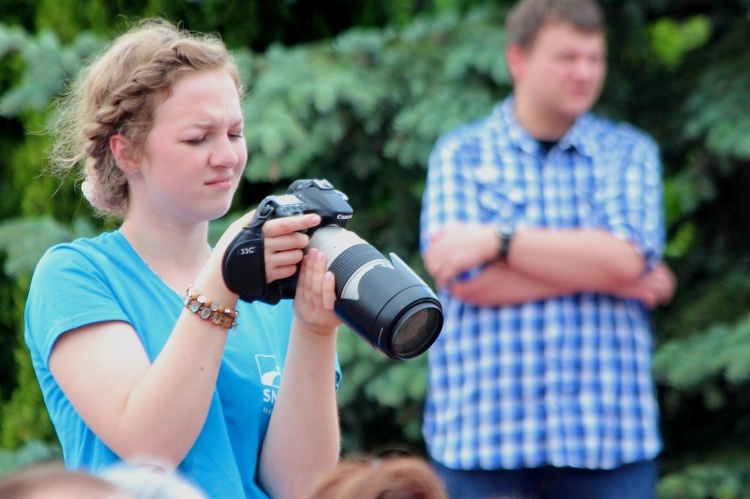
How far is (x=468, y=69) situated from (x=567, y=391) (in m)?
1.36

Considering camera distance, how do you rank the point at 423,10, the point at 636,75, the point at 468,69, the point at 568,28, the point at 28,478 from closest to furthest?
the point at 28,478, the point at 568,28, the point at 468,69, the point at 636,75, the point at 423,10

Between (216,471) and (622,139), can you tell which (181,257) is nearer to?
(216,471)

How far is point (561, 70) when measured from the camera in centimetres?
326

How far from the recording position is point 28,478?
1078 millimetres

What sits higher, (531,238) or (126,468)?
(126,468)

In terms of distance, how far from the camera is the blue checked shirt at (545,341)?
3098mm

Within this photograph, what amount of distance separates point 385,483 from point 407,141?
2.69 m

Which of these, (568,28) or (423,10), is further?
(423,10)

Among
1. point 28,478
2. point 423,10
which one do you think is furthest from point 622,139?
point 28,478

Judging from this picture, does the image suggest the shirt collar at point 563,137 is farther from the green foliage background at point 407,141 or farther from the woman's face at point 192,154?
the woman's face at point 192,154

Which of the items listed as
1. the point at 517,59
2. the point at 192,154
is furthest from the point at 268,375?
the point at 517,59

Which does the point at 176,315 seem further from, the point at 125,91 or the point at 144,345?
the point at 125,91

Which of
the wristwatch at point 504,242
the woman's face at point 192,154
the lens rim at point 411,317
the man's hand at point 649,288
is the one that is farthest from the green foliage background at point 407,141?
the lens rim at point 411,317

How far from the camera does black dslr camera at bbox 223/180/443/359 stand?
1806 millimetres
